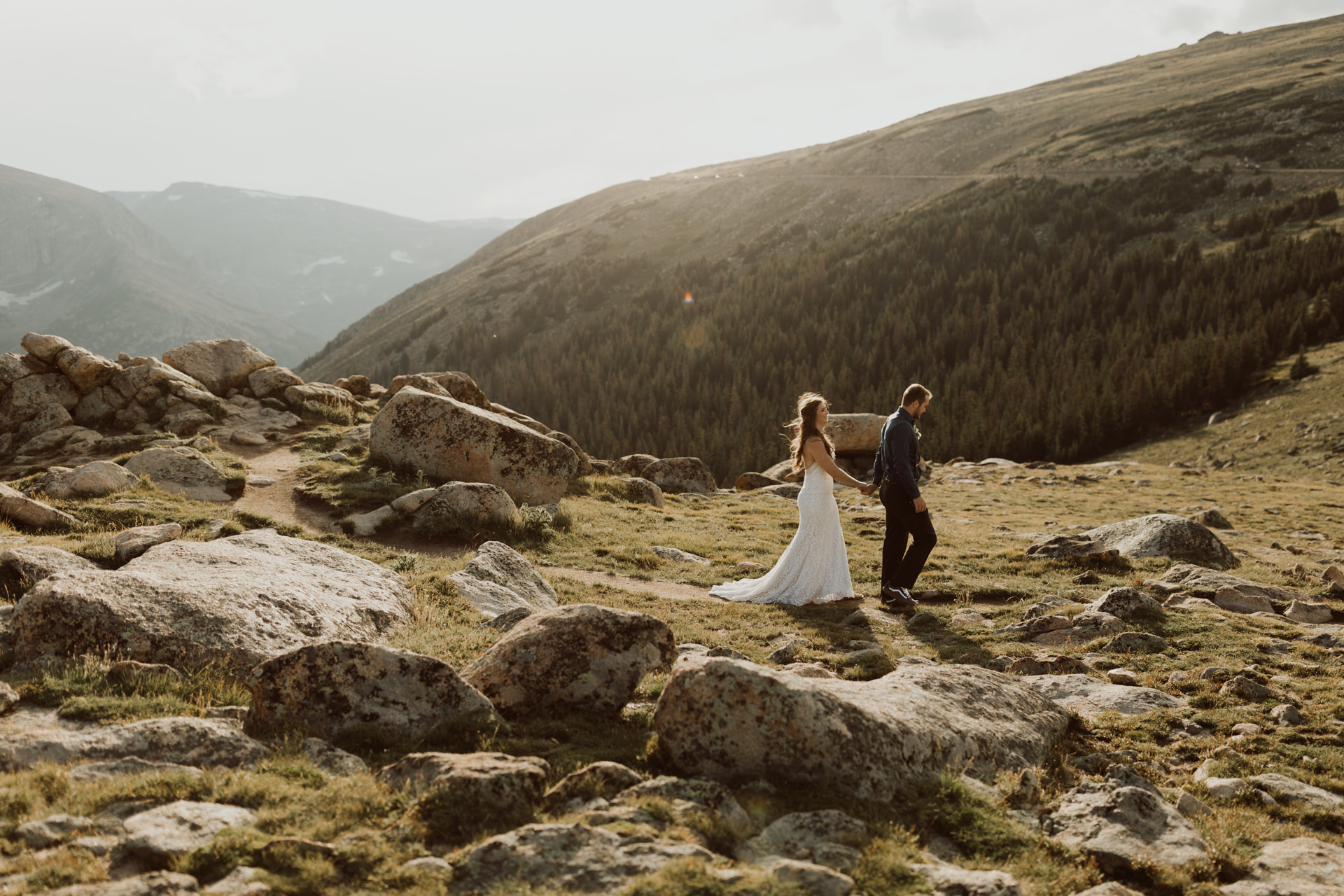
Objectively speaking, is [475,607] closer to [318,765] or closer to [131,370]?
[318,765]

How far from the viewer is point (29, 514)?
44.4ft

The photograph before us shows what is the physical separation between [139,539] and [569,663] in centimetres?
846

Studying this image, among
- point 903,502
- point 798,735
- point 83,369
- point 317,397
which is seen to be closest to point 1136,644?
point 903,502

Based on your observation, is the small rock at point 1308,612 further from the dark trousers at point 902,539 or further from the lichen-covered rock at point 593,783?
the lichen-covered rock at point 593,783

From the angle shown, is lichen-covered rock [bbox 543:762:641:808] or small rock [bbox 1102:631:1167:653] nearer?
lichen-covered rock [bbox 543:762:641:808]

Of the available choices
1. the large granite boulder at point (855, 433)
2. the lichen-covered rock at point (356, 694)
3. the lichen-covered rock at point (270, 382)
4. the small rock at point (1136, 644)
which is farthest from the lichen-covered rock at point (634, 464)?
the lichen-covered rock at point (356, 694)

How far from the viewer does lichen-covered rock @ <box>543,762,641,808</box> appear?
5.79 metres

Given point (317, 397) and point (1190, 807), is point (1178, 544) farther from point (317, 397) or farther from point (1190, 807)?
point (317, 397)

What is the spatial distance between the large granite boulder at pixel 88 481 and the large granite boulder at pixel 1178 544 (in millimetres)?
22152

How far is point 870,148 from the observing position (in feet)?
545

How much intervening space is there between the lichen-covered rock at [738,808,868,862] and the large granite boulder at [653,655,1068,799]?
19.2 inches

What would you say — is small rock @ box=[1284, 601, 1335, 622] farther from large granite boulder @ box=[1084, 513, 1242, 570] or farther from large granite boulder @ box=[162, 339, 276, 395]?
large granite boulder @ box=[162, 339, 276, 395]

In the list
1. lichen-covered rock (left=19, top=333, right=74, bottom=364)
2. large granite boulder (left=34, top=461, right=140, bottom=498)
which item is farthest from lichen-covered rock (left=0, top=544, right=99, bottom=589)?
lichen-covered rock (left=19, top=333, right=74, bottom=364)

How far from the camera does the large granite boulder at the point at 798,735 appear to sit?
624cm
